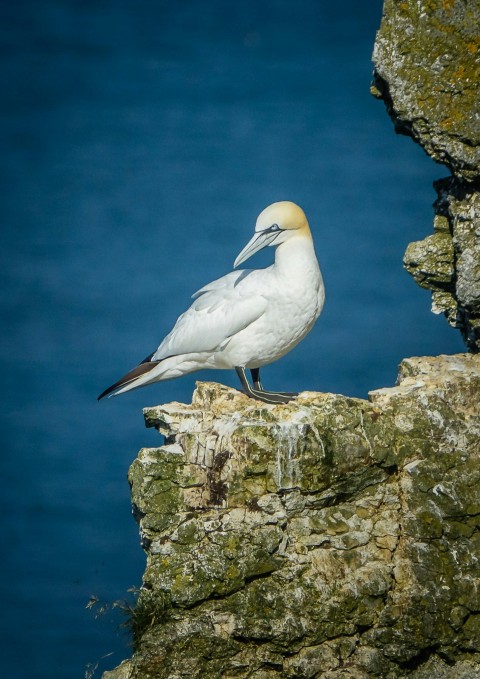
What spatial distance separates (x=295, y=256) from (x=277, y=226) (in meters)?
0.26

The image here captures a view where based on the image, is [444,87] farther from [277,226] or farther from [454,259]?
[277,226]

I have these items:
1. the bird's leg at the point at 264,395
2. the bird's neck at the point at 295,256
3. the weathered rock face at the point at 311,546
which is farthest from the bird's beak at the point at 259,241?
the weathered rock face at the point at 311,546

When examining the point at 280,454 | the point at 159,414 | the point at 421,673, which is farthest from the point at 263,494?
the point at 421,673

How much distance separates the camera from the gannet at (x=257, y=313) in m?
9.80

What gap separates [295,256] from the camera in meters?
9.82

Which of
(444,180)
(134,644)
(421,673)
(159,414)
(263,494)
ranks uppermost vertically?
(444,180)

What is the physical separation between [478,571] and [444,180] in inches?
116

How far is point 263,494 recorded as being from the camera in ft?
28.7

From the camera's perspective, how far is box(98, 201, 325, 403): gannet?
32.2 ft

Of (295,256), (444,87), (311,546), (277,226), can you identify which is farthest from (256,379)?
(444,87)

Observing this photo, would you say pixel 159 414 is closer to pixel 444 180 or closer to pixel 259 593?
pixel 259 593

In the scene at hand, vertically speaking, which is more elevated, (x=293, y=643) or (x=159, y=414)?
(x=159, y=414)

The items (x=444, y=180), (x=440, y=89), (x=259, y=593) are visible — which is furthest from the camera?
(x=444, y=180)

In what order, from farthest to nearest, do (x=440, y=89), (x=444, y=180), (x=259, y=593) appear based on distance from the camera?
(x=444, y=180)
(x=440, y=89)
(x=259, y=593)
